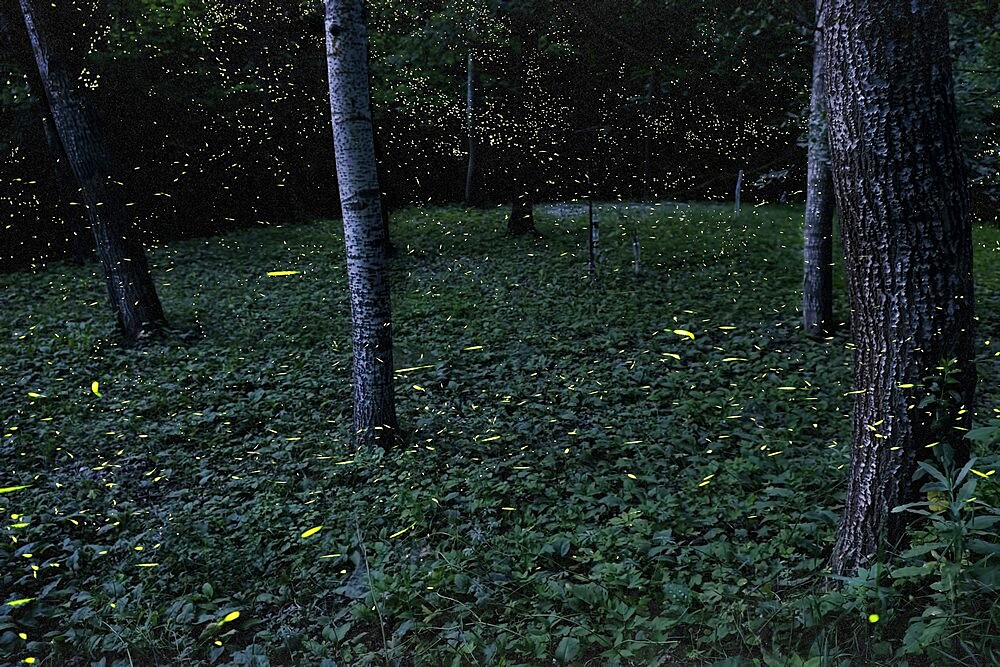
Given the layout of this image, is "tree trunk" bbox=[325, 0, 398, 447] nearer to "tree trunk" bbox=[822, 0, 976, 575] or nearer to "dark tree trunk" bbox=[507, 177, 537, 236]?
"tree trunk" bbox=[822, 0, 976, 575]

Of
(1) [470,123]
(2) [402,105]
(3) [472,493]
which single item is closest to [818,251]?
(3) [472,493]

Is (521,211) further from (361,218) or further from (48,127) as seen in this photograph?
(361,218)

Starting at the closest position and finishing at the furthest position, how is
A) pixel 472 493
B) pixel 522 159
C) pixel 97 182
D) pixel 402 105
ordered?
pixel 472 493 → pixel 97 182 → pixel 522 159 → pixel 402 105

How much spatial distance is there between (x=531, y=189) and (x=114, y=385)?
37.2ft

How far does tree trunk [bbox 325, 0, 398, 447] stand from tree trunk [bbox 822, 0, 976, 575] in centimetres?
396

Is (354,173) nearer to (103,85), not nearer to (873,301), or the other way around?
(873,301)

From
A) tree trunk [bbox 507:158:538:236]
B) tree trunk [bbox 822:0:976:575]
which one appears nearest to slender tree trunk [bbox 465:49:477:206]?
tree trunk [bbox 507:158:538:236]

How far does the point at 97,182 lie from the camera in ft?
32.7

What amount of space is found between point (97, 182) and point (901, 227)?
10.4m

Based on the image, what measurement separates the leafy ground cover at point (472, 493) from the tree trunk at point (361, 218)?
50cm

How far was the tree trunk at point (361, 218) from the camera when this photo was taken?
6.02m

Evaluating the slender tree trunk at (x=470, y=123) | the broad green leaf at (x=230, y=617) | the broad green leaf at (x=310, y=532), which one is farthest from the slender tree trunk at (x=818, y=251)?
the slender tree trunk at (x=470, y=123)

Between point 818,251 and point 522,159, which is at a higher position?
point 522,159

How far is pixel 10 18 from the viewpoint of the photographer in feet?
40.6
